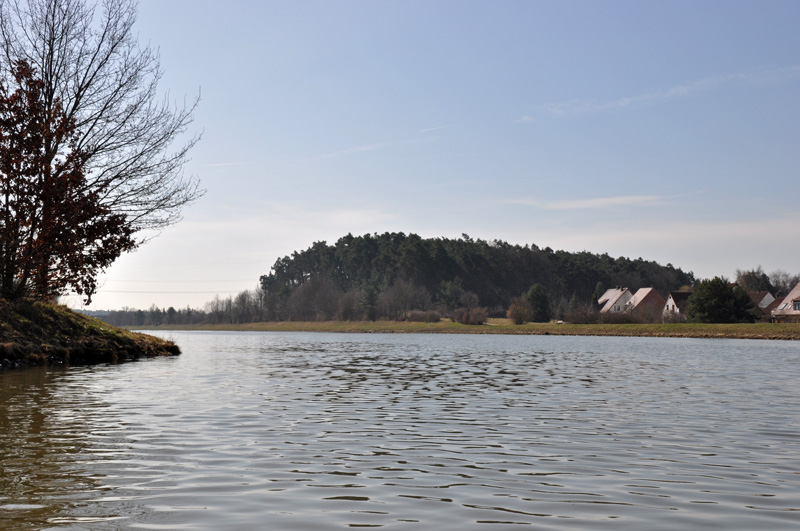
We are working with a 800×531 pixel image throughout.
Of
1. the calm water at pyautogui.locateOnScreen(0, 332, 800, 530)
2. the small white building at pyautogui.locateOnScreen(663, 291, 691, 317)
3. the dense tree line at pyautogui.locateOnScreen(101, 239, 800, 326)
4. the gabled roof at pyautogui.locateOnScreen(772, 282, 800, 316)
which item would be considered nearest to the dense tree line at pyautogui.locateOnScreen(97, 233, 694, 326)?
the dense tree line at pyautogui.locateOnScreen(101, 239, 800, 326)

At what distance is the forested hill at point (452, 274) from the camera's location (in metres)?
153

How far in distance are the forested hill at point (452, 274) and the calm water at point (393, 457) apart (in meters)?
125

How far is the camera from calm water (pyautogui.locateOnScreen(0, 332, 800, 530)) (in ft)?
20.5

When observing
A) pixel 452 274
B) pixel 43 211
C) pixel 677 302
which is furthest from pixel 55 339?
pixel 452 274

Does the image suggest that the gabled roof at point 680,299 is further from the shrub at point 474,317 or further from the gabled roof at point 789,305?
the shrub at point 474,317

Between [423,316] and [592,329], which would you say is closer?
[592,329]

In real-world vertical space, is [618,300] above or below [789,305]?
above

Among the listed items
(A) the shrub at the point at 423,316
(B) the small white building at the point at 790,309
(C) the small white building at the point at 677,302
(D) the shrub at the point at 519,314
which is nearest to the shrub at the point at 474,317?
Result: (A) the shrub at the point at 423,316

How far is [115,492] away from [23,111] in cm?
2263

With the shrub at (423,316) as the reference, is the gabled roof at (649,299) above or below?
above

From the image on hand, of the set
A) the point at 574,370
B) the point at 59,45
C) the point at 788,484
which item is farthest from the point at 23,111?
the point at 788,484

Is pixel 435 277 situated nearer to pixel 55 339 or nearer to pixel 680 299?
pixel 680 299

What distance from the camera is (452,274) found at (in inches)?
6147

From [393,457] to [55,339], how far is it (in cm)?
2255
